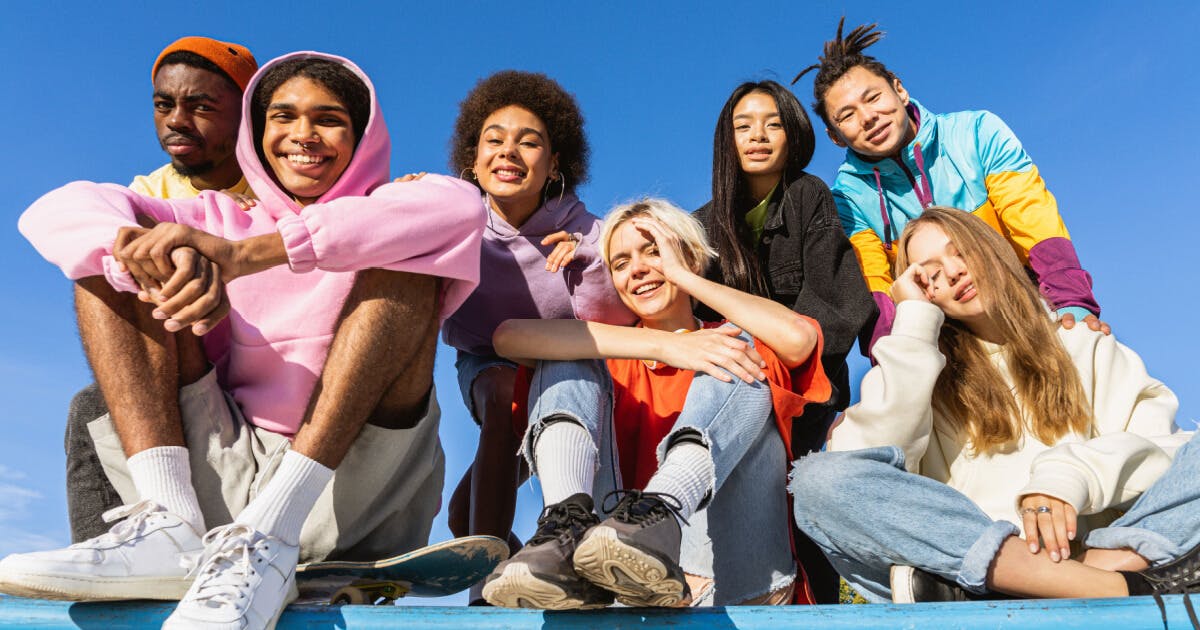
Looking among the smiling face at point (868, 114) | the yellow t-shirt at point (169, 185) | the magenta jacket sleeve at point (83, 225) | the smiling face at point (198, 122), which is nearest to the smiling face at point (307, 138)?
the magenta jacket sleeve at point (83, 225)

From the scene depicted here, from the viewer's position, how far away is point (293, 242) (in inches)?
107

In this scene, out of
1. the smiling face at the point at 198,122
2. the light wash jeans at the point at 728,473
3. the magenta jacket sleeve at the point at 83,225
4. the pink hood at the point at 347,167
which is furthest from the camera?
the smiling face at the point at 198,122

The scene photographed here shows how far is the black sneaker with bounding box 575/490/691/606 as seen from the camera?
219 centimetres

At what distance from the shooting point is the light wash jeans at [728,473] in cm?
294

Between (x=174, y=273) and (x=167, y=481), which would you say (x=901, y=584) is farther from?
(x=174, y=273)

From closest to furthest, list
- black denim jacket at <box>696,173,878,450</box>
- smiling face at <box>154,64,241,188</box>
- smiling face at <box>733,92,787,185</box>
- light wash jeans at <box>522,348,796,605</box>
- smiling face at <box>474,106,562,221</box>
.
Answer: light wash jeans at <box>522,348,796,605</box> < black denim jacket at <box>696,173,878,450</box> < smiling face at <box>474,106,562,221</box> < smiling face at <box>154,64,241,188</box> < smiling face at <box>733,92,787,185</box>

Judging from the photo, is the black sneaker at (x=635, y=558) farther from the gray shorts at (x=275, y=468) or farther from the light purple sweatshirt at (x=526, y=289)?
the light purple sweatshirt at (x=526, y=289)

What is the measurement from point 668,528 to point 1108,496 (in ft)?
4.42

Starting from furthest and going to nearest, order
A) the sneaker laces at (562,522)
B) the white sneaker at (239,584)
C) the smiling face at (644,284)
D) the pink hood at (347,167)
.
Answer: the smiling face at (644,284) → the pink hood at (347,167) → the sneaker laces at (562,522) → the white sneaker at (239,584)

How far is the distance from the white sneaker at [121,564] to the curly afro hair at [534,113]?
244cm

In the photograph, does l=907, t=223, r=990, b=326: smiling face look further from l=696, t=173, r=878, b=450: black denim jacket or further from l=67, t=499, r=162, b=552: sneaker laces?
l=67, t=499, r=162, b=552: sneaker laces

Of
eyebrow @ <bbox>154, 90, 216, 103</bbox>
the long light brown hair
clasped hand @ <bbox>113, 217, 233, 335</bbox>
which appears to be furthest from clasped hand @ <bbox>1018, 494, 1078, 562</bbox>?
eyebrow @ <bbox>154, 90, 216, 103</bbox>

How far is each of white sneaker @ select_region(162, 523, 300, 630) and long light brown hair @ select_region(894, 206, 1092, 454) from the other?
7.15ft

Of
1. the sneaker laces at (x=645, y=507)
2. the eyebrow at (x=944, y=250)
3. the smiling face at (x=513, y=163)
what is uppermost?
the smiling face at (x=513, y=163)
